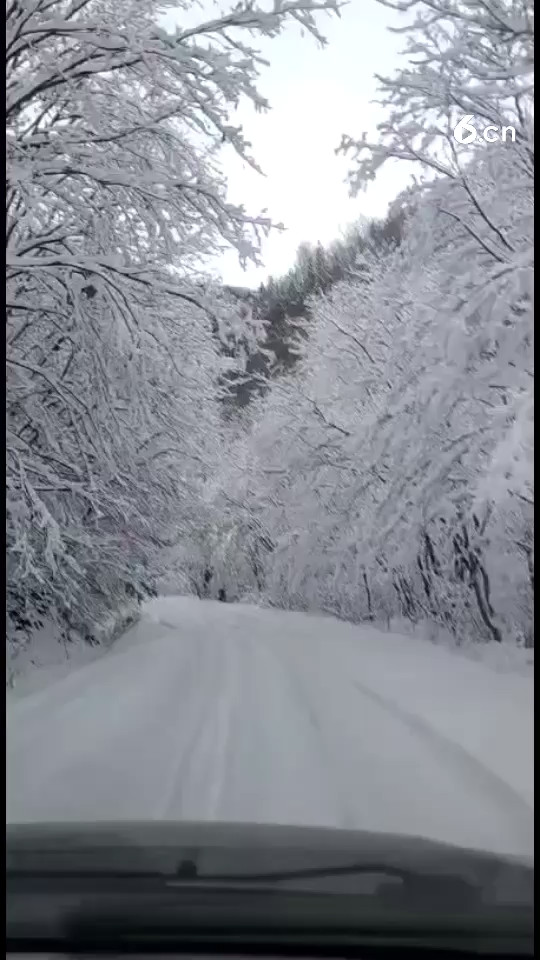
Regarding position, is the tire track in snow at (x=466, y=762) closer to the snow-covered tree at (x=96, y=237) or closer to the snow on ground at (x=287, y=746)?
the snow on ground at (x=287, y=746)

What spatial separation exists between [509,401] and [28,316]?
512cm

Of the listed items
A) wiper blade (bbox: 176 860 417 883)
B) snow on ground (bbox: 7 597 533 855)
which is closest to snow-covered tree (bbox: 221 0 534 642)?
snow on ground (bbox: 7 597 533 855)

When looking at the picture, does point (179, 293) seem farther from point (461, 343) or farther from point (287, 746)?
point (287, 746)

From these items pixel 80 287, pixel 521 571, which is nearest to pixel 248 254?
pixel 80 287

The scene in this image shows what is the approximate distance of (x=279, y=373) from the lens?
77.3 ft

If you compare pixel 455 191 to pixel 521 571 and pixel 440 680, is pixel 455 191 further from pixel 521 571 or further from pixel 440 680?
pixel 440 680

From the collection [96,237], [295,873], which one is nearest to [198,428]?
[96,237]

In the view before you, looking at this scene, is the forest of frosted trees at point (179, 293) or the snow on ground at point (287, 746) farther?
the forest of frosted trees at point (179, 293)
